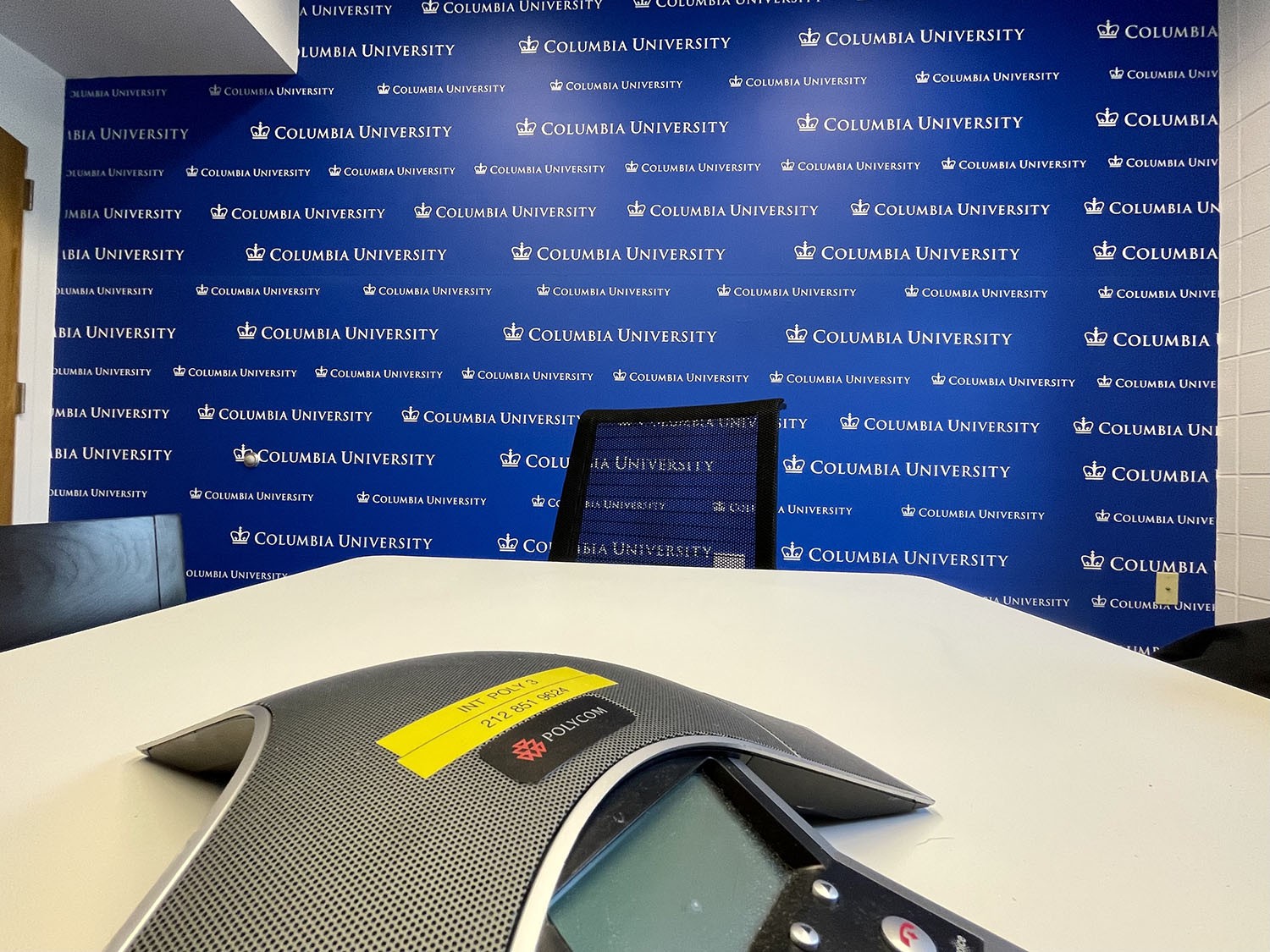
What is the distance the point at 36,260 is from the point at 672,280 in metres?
2.48

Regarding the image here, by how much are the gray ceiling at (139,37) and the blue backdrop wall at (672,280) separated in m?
0.08

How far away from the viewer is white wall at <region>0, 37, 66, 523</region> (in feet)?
7.24

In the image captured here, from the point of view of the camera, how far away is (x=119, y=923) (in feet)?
0.69

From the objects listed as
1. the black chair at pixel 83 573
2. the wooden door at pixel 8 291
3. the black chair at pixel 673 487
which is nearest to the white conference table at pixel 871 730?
the black chair at pixel 83 573

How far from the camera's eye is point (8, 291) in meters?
2.18

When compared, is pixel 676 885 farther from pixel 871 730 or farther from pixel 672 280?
pixel 672 280

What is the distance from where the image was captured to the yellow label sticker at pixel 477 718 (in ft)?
0.78

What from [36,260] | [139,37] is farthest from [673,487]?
[36,260]

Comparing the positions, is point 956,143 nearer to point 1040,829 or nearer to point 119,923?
point 1040,829

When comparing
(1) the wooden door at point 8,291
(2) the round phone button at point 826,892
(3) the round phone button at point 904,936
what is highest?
(1) the wooden door at point 8,291

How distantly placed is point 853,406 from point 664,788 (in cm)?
215

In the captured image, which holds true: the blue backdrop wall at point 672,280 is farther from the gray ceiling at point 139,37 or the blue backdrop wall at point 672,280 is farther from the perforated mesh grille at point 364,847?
the perforated mesh grille at point 364,847

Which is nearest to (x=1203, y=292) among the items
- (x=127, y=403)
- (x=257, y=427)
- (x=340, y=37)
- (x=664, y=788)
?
(x=664, y=788)

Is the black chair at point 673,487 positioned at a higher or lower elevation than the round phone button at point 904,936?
higher
